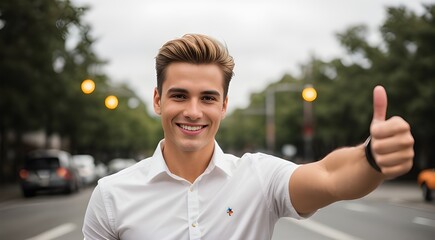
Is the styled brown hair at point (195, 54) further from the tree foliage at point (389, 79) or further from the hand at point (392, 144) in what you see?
the tree foliage at point (389, 79)

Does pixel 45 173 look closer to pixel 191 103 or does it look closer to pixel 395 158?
pixel 191 103

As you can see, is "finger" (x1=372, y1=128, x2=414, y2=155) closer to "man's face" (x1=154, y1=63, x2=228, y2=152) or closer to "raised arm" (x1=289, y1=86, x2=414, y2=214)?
"raised arm" (x1=289, y1=86, x2=414, y2=214)

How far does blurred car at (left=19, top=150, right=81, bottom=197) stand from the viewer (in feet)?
85.8

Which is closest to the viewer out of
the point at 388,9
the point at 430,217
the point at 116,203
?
the point at 116,203

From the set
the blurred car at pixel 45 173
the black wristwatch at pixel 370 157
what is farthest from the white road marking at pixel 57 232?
the blurred car at pixel 45 173

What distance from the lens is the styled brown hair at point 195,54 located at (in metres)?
2.86

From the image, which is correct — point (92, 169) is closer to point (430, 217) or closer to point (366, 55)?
point (366, 55)

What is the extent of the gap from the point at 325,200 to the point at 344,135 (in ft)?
141

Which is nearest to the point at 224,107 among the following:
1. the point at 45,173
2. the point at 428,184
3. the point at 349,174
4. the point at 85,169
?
the point at 349,174

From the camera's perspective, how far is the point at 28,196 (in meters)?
26.6

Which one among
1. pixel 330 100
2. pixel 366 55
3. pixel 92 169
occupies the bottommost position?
pixel 92 169

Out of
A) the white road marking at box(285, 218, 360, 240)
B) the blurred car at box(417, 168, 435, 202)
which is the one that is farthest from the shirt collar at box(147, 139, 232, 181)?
the blurred car at box(417, 168, 435, 202)

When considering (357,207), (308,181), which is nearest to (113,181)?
(308,181)

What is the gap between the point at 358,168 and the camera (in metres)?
2.22
